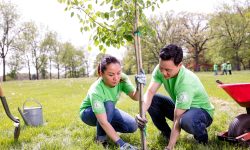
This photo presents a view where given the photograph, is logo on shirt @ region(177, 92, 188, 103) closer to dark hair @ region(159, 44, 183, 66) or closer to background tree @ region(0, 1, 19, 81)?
dark hair @ region(159, 44, 183, 66)

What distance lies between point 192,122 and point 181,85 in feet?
1.37

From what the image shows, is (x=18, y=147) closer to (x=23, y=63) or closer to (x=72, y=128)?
(x=72, y=128)

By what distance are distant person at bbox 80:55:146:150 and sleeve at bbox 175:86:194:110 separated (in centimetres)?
52

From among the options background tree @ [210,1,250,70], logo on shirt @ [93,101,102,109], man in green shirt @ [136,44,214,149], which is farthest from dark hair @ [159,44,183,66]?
background tree @ [210,1,250,70]

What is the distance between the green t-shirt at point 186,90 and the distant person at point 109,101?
42 centimetres

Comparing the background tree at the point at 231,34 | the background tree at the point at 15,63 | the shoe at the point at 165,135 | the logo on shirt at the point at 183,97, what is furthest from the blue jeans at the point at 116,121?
the background tree at the point at 15,63

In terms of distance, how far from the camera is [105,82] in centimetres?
375

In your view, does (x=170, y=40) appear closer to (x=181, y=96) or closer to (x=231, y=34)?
(x=231, y=34)

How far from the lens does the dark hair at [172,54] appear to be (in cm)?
318

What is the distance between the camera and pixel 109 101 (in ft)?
12.4

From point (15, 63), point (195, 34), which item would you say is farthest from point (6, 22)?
point (195, 34)

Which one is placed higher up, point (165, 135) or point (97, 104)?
point (97, 104)

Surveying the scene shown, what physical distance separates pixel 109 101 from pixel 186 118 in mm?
960

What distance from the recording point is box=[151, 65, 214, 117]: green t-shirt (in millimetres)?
3301
